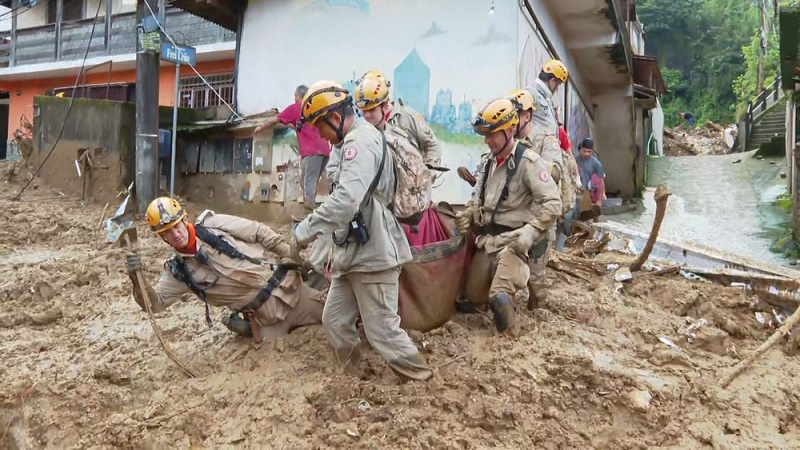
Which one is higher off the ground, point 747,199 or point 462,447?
point 747,199

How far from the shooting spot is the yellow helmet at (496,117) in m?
4.43

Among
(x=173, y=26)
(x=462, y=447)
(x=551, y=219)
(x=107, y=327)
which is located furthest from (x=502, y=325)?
(x=173, y=26)

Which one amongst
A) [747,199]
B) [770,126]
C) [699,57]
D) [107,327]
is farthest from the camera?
[699,57]

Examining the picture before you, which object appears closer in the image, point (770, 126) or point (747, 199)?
point (747, 199)

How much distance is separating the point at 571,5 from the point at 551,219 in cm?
638

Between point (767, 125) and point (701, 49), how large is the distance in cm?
1515

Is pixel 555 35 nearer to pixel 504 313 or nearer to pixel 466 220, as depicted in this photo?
pixel 466 220

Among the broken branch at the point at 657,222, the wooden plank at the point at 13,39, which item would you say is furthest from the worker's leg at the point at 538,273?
the wooden plank at the point at 13,39

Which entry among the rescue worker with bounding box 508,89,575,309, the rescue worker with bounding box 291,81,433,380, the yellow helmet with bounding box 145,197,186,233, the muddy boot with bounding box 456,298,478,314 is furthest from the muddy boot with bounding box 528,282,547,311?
the yellow helmet with bounding box 145,197,186,233

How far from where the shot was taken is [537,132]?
5.64m

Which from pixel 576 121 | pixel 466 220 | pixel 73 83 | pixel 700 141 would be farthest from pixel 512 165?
pixel 700 141

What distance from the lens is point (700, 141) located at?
28.6m

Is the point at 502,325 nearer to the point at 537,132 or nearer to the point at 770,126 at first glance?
the point at 537,132

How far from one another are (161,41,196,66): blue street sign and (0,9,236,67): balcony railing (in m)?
6.05
